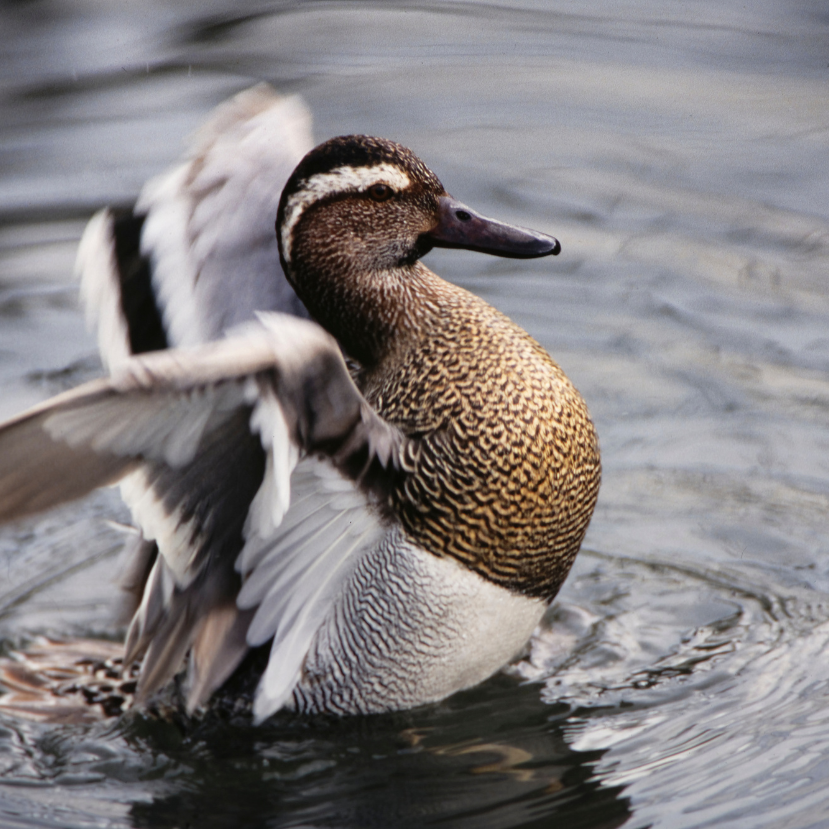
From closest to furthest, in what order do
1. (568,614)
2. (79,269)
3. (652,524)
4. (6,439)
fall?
(6,439), (79,269), (568,614), (652,524)

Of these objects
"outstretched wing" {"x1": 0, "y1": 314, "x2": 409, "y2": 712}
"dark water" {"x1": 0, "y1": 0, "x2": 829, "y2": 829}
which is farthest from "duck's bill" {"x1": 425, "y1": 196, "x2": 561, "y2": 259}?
"dark water" {"x1": 0, "y1": 0, "x2": 829, "y2": 829}

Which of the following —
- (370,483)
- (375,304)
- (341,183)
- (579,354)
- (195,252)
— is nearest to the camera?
(370,483)

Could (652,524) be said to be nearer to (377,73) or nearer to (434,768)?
(434,768)

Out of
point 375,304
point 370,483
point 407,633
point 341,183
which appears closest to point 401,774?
point 407,633

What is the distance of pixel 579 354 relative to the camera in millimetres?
5383

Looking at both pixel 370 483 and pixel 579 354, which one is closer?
pixel 370 483

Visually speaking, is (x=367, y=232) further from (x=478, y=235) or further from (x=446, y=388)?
(x=446, y=388)

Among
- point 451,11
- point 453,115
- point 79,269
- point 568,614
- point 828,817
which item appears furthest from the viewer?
point 451,11

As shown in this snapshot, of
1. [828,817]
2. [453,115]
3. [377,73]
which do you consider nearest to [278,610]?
[828,817]

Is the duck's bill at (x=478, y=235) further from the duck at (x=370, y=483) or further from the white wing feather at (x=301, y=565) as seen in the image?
the white wing feather at (x=301, y=565)

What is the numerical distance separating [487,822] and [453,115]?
191 inches

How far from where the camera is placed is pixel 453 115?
7.33m

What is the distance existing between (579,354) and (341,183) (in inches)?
87.5

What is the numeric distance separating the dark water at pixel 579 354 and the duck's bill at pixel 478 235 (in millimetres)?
1152
